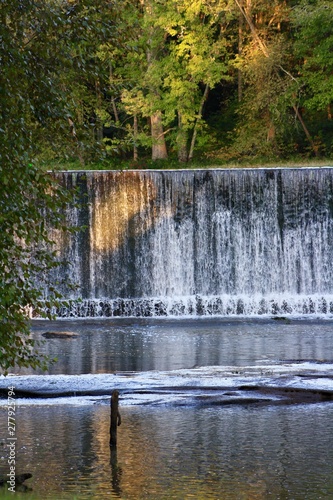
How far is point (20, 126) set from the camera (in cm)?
788

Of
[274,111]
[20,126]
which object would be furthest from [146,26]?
[20,126]

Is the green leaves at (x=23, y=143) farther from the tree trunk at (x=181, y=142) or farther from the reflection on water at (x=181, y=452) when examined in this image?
the tree trunk at (x=181, y=142)

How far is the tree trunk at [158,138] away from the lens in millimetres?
43094

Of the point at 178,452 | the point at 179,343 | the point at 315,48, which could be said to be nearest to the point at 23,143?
the point at 178,452

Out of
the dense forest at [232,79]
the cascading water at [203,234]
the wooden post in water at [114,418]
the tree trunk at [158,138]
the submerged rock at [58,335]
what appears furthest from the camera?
the tree trunk at [158,138]

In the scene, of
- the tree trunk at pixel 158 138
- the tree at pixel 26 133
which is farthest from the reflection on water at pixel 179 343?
the tree trunk at pixel 158 138

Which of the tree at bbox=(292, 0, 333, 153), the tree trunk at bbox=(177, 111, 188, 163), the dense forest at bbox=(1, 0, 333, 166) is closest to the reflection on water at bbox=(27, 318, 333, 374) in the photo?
the dense forest at bbox=(1, 0, 333, 166)

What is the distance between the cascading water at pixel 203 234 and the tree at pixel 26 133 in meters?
23.6

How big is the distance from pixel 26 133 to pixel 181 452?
4.74 metres

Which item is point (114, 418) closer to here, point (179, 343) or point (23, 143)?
point (23, 143)

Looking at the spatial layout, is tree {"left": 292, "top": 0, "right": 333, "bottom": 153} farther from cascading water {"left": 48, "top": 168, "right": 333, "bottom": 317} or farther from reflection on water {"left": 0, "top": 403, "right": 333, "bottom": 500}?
reflection on water {"left": 0, "top": 403, "right": 333, "bottom": 500}

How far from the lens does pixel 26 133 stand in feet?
26.1

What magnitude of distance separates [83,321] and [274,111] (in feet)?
48.0

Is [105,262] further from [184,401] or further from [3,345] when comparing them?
[3,345]
